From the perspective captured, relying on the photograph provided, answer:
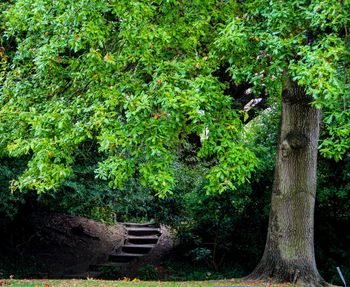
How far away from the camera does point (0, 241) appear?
13016mm

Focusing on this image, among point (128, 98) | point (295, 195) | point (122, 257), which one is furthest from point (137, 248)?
point (128, 98)

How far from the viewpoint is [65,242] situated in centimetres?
1452

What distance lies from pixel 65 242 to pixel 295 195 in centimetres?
833

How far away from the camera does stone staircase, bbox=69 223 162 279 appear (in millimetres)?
12539

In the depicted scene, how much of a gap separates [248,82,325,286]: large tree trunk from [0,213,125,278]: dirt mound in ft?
19.9

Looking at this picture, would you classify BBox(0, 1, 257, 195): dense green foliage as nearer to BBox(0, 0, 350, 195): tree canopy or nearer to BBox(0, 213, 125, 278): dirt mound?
BBox(0, 0, 350, 195): tree canopy

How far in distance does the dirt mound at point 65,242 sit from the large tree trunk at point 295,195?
606 centimetres

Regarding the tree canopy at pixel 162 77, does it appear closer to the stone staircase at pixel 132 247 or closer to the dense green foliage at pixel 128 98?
the dense green foliage at pixel 128 98

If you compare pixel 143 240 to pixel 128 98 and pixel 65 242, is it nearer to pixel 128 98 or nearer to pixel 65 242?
pixel 65 242

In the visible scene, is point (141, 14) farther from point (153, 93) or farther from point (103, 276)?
point (103, 276)

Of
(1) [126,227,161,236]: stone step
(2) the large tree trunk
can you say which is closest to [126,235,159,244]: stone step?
(1) [126,227,161,236]: stone step

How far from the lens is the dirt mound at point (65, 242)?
13031mm

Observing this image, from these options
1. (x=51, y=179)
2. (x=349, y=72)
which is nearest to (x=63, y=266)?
(x=51, y=179)

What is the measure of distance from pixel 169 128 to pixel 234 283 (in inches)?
148
